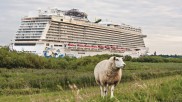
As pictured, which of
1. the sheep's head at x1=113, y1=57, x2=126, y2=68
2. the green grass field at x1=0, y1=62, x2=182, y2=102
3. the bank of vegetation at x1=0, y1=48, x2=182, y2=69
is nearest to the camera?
the green grass field at x1=0, y1=62, x2=182, y2=102

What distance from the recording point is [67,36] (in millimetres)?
62938

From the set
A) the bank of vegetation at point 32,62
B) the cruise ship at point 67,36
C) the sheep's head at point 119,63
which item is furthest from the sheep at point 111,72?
the cruise ship at point 67,36

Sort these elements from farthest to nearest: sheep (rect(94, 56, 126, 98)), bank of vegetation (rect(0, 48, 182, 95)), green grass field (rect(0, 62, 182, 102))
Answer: bank of vegetation (rect(0, 48, 182, 95)), sheep (rect(94, 56, 126, 98)), green grass field (rect(0, 62, 182, 102))

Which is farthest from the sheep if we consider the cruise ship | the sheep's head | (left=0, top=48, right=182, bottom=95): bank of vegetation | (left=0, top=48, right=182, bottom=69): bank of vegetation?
the cruise ship

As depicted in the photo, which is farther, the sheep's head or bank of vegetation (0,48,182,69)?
bank of vegetation (0,48,182,69)

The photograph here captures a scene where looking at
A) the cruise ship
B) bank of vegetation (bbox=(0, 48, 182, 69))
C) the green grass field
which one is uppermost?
the cruise ship

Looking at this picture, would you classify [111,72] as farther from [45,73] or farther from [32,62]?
[32,62]

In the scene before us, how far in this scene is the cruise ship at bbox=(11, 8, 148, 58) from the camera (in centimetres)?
5922

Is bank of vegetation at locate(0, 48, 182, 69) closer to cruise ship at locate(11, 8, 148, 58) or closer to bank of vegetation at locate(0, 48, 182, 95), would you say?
bank of vegetation at locate(0, 48, 182, 95)

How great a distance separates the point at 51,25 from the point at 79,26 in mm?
6511

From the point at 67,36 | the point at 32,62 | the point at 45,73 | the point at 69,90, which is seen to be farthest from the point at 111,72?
the point at 67,36

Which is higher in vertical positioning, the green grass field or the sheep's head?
the sheep's head

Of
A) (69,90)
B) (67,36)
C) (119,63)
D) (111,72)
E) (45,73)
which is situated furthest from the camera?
(67,36)

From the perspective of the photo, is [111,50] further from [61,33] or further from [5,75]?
[5,75]
